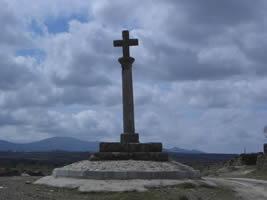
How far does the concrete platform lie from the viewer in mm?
17141

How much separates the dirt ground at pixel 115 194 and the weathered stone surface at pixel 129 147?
9.28 ft

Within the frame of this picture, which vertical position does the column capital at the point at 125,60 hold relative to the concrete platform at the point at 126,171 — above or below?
above

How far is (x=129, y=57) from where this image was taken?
68.2ft

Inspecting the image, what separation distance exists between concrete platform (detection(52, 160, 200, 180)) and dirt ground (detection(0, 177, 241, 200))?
3.35 ft

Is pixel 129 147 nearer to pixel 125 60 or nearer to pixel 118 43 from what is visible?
pixel 125 60

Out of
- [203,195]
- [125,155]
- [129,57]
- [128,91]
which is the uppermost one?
[129,57]

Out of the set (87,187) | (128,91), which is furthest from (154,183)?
(128,91)

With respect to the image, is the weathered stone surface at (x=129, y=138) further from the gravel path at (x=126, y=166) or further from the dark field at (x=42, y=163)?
the gravel path at (x=126, y=166)

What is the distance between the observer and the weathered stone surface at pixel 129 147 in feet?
62.8

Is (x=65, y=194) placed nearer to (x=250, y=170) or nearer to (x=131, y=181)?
(x=131, y=181)

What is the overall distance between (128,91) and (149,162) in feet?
10.6

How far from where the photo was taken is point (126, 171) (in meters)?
17.1

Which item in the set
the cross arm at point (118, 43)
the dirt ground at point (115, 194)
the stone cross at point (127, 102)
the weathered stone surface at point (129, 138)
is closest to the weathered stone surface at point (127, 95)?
the stone cross at point (127, 102)

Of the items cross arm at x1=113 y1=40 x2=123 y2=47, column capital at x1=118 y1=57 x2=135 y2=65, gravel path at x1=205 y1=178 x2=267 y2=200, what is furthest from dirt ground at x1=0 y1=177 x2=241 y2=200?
cross arm at x1=113 y1=40 x2=123 y2=47
